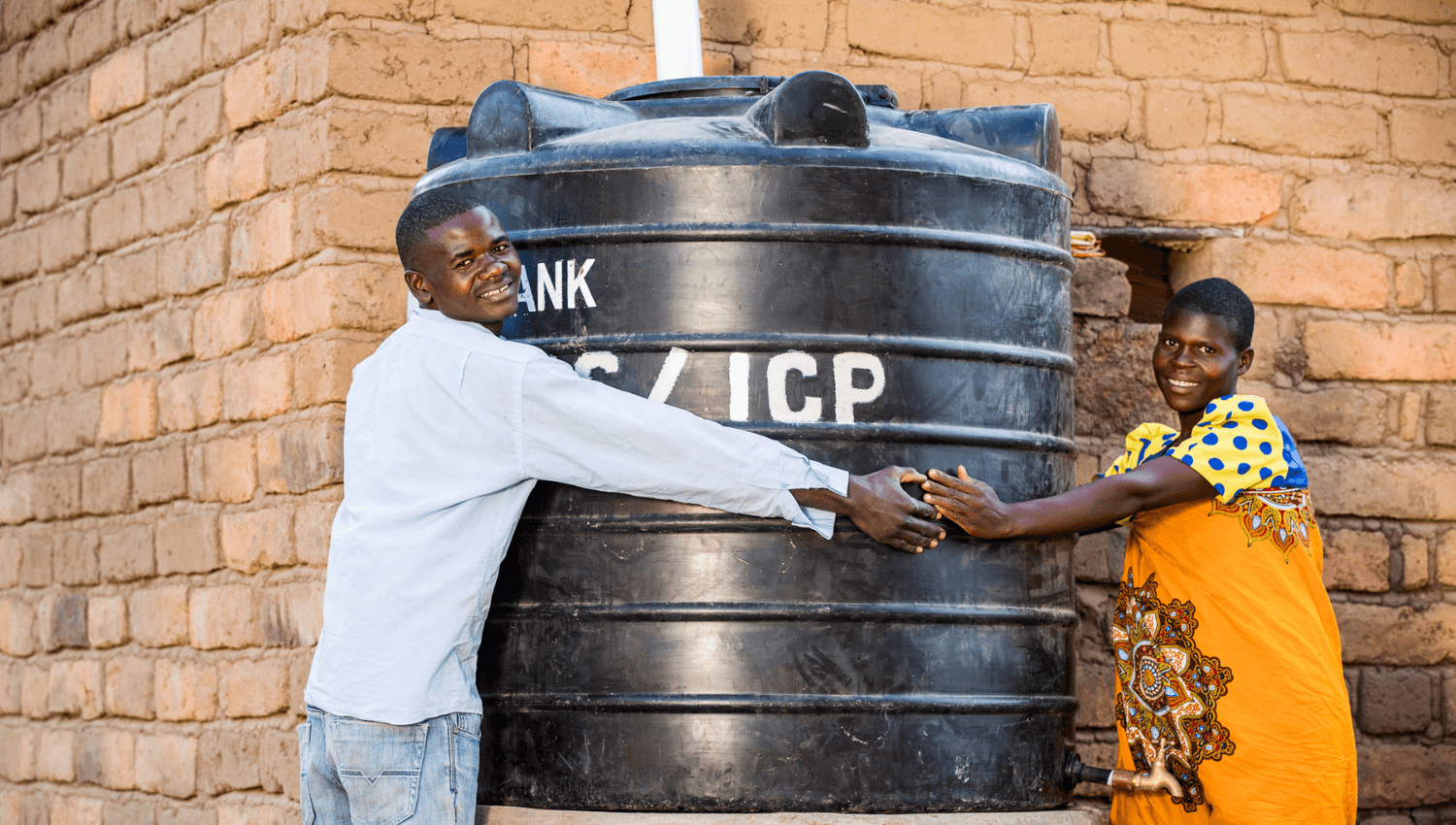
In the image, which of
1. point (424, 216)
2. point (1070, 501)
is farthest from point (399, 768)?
point (1070, 501)

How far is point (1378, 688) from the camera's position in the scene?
13.5 ft

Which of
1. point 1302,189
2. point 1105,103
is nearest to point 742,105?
point 1105,103

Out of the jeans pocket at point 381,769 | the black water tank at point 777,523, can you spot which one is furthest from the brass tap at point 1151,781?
the jeans pocket at point 381,769

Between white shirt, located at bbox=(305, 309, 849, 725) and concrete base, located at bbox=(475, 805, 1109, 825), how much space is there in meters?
0.23

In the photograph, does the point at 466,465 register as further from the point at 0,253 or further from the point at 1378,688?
the point at 0,253

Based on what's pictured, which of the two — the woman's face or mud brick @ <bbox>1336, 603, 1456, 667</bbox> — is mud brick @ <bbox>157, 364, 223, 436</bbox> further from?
mud brick @ <bbox>1336, 603, 1456, 667</bbox>

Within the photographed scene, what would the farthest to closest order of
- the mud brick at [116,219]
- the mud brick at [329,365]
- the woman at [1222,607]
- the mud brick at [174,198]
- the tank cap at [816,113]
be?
the mud brick at [116,219]
the mud brick at [174,198]
the mud brick at [329,365]
the woman at [1222,607]
the tank cap at [816,113]

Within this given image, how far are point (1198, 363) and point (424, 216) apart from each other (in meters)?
1.47

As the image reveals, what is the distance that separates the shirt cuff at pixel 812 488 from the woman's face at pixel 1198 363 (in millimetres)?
822

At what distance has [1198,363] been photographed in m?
2.86

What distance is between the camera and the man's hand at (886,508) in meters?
2.40

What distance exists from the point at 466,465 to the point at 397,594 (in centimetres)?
23

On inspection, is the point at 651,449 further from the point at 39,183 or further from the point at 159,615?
the point at 39,183

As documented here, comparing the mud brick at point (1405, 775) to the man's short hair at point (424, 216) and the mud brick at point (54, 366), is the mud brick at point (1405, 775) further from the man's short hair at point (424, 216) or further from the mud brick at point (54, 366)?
the mud brick at point (54, 366)
